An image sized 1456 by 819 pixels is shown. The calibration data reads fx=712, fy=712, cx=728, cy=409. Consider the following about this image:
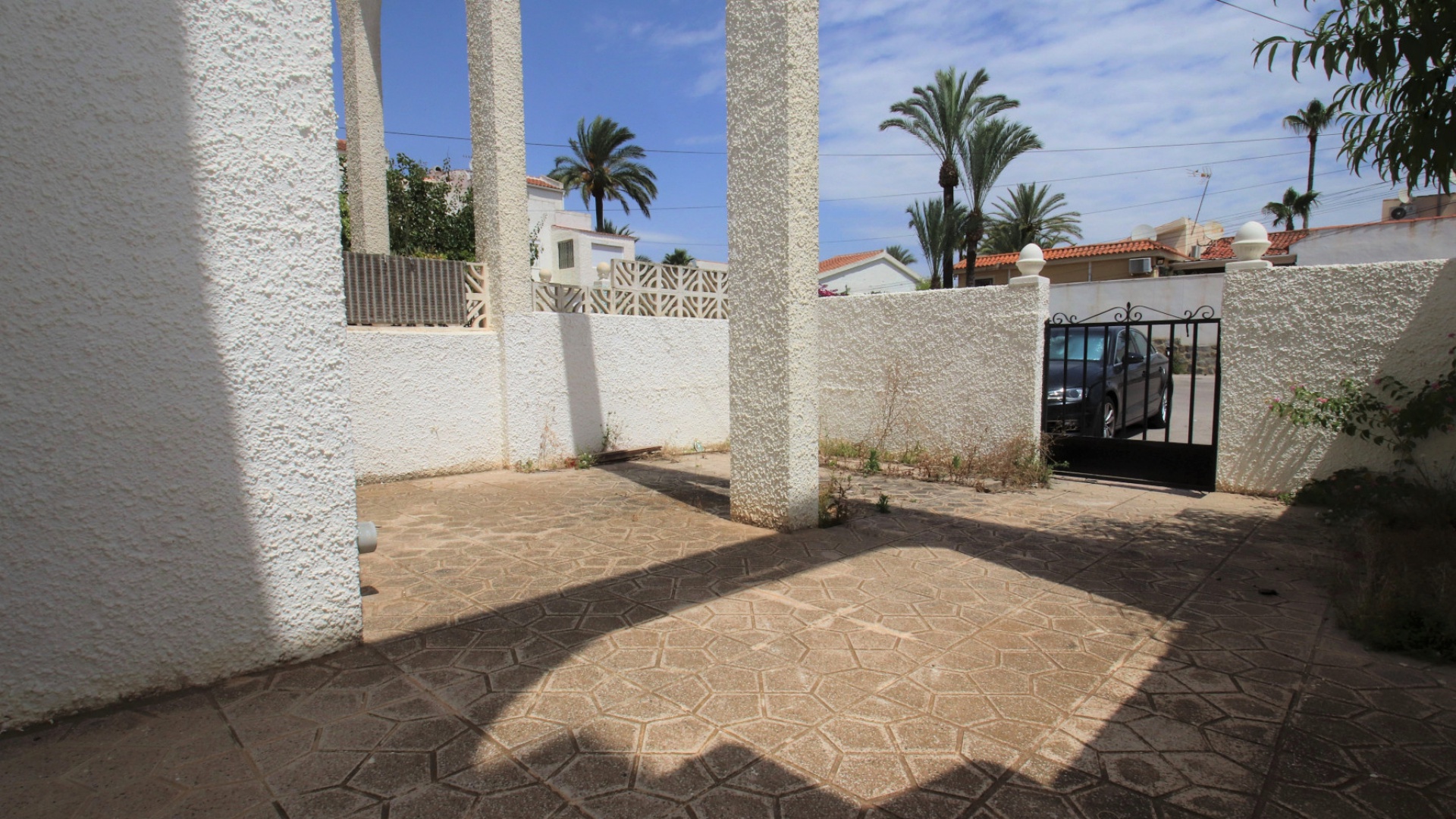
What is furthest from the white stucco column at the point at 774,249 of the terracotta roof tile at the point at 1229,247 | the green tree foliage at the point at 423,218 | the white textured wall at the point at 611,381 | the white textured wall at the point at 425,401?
the terracotta roof tile at the point at 1229,247

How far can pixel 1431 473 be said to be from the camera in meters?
5.49

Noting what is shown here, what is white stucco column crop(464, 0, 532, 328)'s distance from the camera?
7.50 meters

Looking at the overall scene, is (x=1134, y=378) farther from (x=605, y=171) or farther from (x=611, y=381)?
(x=605, y=171)

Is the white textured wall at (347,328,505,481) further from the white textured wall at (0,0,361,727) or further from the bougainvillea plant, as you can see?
the bougainvillea plant

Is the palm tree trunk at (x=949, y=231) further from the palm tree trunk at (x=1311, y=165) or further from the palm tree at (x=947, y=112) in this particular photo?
the palm tree trunk at (x=1311, y=165)

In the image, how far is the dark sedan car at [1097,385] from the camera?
25.0ft

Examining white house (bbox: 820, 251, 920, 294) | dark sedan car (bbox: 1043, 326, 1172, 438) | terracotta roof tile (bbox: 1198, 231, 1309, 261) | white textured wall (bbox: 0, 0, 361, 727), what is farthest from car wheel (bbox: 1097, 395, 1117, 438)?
white house (bbox: 820, 251, 920, 294)

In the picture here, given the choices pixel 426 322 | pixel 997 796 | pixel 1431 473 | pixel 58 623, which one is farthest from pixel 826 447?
pixel 58 623

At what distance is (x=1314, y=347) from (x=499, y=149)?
784cm

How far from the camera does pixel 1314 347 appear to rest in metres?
5.95

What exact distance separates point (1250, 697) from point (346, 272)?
7.47 metres

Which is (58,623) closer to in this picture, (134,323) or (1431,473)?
(134,323)

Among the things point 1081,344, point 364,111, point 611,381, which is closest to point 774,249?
point 611,381

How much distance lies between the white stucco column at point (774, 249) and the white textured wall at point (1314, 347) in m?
4.01
